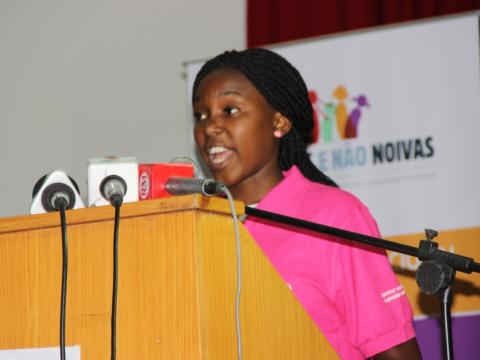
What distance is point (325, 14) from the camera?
412 cm

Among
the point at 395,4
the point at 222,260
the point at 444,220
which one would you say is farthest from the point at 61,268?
the point at 395,4

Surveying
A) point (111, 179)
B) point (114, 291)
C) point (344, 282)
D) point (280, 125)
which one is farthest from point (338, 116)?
point (114, 291)

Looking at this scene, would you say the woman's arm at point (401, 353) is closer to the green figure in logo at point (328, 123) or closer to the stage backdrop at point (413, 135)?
the stage backdrop at point (413, 135)

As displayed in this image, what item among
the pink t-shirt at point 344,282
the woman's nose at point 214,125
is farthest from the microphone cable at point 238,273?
the woman's nose at point 214,125

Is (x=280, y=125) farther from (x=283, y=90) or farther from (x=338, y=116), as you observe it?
(x=338, y=116)

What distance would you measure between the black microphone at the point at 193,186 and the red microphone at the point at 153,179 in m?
0.02

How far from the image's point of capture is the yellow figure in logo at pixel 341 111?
3566 mm

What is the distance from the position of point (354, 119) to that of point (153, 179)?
202 centimetres

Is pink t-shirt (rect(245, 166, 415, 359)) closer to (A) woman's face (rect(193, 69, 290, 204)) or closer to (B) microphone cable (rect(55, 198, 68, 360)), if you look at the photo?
(A) woman's face (rect(193, 69, 290, 204))

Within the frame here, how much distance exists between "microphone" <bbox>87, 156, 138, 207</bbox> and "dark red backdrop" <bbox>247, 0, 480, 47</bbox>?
2.51m

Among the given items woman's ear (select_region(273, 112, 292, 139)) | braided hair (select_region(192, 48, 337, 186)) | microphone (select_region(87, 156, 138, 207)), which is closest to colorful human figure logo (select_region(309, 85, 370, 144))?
braided hair (select_region(192, 48, 337, 186))

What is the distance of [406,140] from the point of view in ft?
11.3

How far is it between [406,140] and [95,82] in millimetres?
2077

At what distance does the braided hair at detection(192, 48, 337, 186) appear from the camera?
257 centimetres
